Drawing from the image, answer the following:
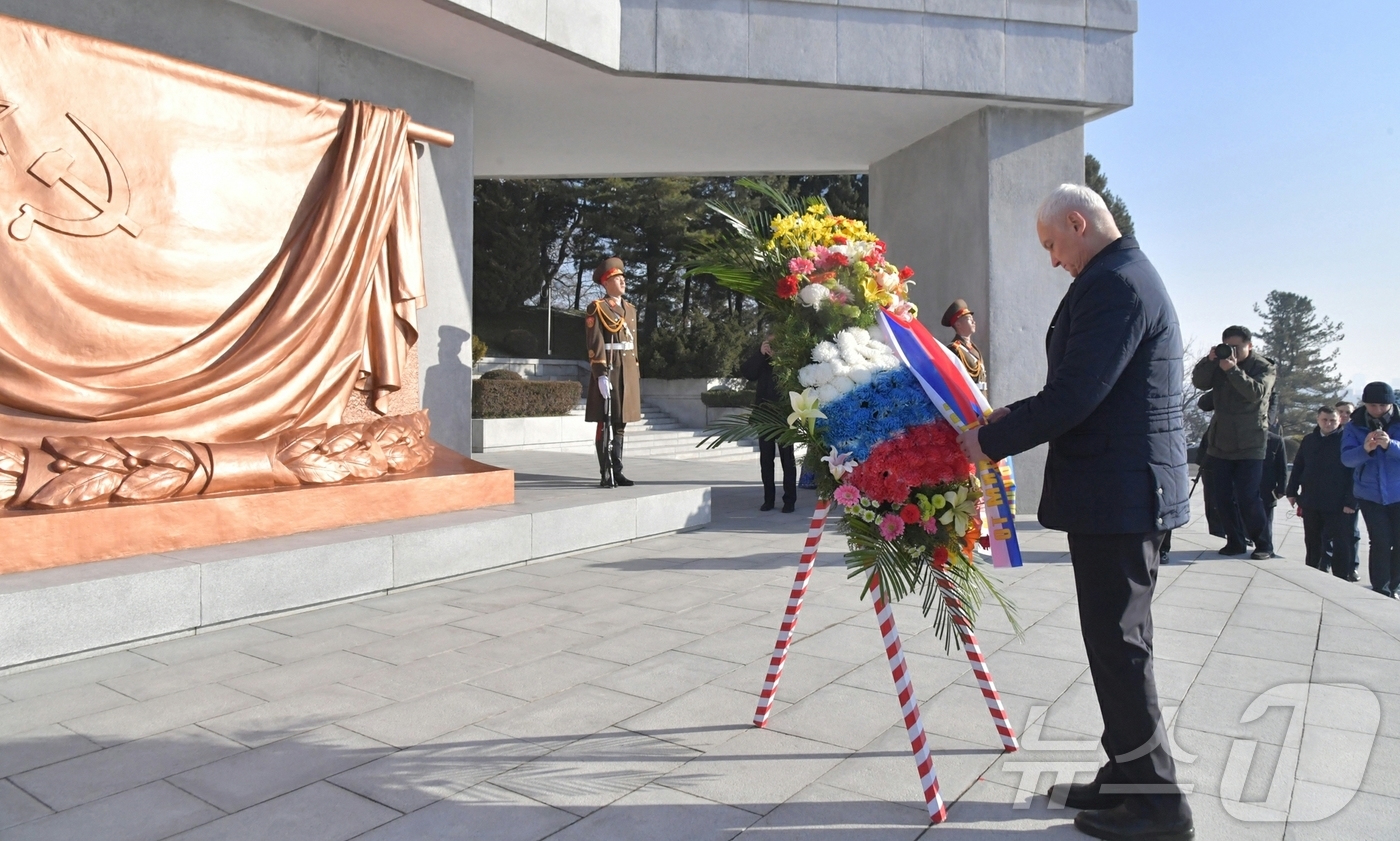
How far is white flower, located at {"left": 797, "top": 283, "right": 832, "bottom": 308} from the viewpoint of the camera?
3.28 metres

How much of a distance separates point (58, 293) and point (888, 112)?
7.26 meters

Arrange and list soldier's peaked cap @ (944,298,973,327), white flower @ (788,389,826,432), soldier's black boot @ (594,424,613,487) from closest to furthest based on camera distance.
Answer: white flower @ (788,389,826,432) < soldier's peaked cap @ (944,298,973,327) < soldier's black boot @ (594,424,613,487)

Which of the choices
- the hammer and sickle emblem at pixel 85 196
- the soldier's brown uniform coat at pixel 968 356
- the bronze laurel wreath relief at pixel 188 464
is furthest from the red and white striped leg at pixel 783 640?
the soldier's brown uniform coat at pixel 968 356

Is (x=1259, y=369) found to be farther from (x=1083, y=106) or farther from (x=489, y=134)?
(x=489, y=134)

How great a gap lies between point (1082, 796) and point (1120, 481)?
99 centimetres

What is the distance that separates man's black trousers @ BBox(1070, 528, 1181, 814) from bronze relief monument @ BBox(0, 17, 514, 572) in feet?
14.4

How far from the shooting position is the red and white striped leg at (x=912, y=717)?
2.78 metres

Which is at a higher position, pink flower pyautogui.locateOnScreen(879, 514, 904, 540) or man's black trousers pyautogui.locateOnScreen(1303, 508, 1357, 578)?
pink flower pyautogui.locateOnScreen(879, 514, 904, 540)

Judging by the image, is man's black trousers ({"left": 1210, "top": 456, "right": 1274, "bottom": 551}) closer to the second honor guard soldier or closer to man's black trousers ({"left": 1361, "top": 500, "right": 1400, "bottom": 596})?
man's black trousers ({"left": 1361, "top": 500, "right": 1400, "bottom": 596})

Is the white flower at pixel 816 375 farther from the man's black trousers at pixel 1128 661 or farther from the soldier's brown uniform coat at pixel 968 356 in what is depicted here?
the soldier's brown uniform coat at pixel 968 356

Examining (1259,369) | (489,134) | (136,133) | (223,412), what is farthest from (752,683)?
(489,134)

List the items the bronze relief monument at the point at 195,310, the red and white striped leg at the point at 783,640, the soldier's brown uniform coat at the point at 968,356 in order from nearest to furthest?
the red and white striped leg at the point at 783,640 → the bronze relief monument at the point at 195,310 → the soldier's brown uniform coat at the point at 968,356

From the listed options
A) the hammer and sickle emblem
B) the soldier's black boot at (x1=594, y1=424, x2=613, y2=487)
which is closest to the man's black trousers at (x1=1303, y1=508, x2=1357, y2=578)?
the soldier's black boot at (x1=594, y1=424, x2=613, y2=487)

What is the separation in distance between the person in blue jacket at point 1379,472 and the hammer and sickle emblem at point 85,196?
357 inches
